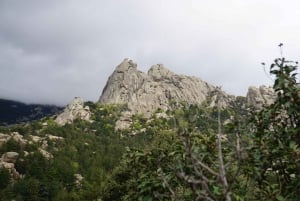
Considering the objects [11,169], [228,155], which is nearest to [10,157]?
[11,169]

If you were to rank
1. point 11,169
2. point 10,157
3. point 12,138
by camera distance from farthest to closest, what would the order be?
point 12,138
point 10,157
point 11,169

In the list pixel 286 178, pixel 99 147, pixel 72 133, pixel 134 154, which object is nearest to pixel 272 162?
pixel 286 178

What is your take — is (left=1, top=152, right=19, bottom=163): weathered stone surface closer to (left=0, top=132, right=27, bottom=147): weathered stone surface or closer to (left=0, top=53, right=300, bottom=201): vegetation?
(left=0, top=132, right=27, bottom=147): weathered stone surface

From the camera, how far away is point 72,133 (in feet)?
567

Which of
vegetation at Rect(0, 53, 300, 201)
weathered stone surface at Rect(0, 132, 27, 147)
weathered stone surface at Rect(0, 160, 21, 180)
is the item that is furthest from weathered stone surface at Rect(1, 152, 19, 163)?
vegetation at Rect(0, 53, 300, 201)

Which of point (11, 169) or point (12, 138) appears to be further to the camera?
point (12, 138)

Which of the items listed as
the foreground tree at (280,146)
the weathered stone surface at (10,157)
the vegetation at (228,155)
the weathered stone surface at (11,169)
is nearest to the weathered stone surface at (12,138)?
the weathered stone surface at (10,157)

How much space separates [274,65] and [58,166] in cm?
12126

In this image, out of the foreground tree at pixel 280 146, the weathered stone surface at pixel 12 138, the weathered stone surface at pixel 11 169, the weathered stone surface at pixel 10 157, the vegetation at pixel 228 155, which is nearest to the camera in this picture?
the vegetation at pixel 228 155

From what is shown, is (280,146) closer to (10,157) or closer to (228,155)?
(228,155)

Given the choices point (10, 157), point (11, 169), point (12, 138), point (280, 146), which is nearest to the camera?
point (280, 146)

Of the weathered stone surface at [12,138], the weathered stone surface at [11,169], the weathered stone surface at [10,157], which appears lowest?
the weathered stone surface at [11,169]

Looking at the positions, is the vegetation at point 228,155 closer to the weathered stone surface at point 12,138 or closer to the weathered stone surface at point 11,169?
the weathered stone surface at point 11,169

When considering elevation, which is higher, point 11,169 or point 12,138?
point 12,138
